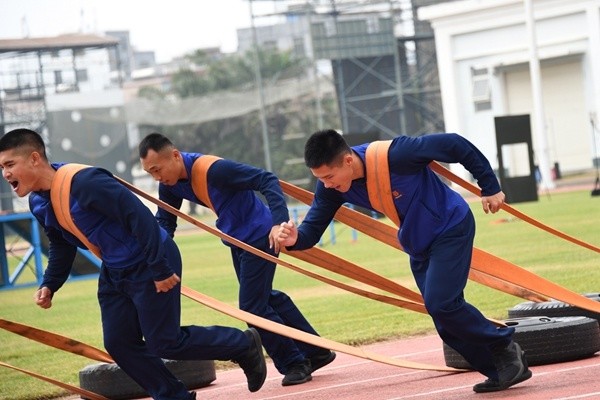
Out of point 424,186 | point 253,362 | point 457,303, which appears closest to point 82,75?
point 253,362

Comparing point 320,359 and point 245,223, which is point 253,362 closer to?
point 245,223

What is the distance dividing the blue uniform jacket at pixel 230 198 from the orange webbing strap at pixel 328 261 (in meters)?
0.04

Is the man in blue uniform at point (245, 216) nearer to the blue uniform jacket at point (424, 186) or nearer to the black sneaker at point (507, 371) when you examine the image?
the blue uniform jacket at point (424, 186)

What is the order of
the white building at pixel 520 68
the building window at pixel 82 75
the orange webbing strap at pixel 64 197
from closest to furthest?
1. the orange webbing strap at pixel 64 197
2. the white building at pixel 520 68
3. the building window at pixel 82 75

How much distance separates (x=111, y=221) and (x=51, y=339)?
4.20ft

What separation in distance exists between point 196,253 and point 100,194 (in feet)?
89.0

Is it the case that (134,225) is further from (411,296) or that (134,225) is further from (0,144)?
(411,296)

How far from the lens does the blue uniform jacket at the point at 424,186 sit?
27.1ft

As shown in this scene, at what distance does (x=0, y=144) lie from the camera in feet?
26.8

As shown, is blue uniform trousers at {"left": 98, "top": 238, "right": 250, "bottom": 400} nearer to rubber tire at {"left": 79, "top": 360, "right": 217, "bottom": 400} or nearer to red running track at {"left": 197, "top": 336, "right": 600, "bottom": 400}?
red running track at {"left": 197, "top": 336, "right": 600, "bottom": 400}

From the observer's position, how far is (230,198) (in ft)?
32.3

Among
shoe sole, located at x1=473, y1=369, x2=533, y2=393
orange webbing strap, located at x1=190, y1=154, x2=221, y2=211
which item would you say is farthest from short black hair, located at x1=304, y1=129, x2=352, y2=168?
shoe sole, located at x1=473, y1=369, x2=533, y2=393

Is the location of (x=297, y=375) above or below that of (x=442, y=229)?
below

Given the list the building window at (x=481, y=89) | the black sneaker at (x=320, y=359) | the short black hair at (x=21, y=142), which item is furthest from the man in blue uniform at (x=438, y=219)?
the building window at (x=481, y=89)
